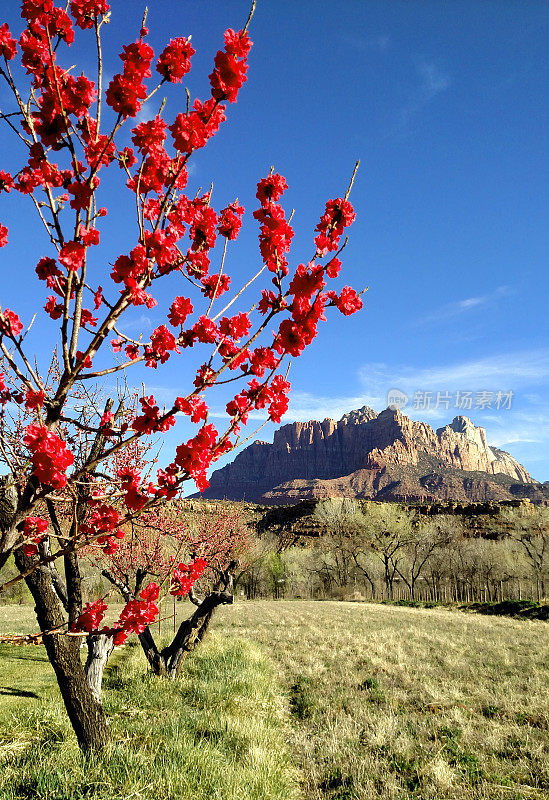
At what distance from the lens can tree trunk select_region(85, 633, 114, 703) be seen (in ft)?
25.9

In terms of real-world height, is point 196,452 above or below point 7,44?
below

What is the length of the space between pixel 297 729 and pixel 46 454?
871cm

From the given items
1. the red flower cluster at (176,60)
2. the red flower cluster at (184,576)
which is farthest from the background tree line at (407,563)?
the red flower cluster at (176,60)

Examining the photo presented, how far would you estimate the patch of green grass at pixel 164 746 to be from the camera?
5059 mm

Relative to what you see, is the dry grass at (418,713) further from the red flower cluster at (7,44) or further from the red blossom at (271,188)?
the red flower cluster at (7,44)

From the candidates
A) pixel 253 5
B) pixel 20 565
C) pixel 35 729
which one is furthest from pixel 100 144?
pixel 35 729

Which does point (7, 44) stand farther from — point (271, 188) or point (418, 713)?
point (418, 713)

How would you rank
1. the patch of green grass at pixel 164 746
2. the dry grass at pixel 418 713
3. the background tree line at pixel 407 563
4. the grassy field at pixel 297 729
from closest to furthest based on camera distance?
the patch of green grass at pixel 164 746 → the grassy field at pixel 297 729 → the dry grass at pixel 418 713 → the background tree line at pixel 407 563

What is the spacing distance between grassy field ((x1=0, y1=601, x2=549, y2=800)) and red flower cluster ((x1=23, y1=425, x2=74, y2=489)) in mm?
4711

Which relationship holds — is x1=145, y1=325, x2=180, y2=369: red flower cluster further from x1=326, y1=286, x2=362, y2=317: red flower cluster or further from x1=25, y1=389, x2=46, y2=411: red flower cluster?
x1=326, y1=286, x2=362, y2=317: red flower cluster

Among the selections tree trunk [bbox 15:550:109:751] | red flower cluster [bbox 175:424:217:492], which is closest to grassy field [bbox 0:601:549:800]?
tree trunk [bbox 15:550:109:751]

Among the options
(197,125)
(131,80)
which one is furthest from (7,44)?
(197,125)

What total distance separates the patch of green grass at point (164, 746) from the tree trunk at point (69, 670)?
25 centimetres

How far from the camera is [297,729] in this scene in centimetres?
820
